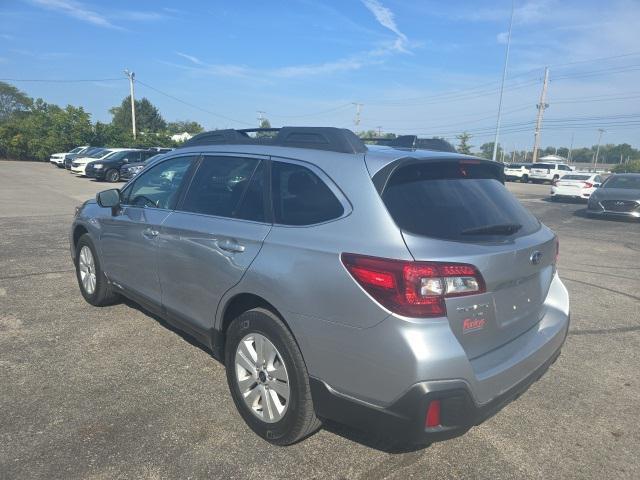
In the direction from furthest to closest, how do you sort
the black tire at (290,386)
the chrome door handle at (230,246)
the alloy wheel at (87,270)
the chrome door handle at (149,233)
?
1. the alloy wheel at (87,270)
2. the chrome door handle at (149,233)
3. the chrome door handle at (230,246)
4. the black tire at (290,386)

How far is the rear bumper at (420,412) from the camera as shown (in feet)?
6.82

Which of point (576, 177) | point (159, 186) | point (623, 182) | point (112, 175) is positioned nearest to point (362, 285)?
point (159, 186)

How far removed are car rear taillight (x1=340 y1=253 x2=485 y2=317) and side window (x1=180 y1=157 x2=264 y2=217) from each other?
4.04 ft

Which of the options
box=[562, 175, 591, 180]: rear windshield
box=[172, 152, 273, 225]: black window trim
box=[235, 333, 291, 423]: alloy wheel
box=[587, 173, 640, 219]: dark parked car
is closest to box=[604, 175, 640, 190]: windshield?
box=[587, 173, 640, 219]: dark parked car

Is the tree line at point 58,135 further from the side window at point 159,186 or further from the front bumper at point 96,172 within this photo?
the side window at point 159,186

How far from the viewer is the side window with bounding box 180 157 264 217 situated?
308cm

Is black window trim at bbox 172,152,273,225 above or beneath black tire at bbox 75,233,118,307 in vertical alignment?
above

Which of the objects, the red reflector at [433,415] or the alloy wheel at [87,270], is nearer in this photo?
the red reflector at [433,415]

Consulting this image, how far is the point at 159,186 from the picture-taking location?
393 cm

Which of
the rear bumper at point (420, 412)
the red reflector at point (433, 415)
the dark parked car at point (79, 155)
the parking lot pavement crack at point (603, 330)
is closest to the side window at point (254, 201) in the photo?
the rear bumper at point (420, 412)

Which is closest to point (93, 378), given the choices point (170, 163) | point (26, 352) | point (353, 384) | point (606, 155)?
point (26, 352)

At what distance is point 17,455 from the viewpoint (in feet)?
8.38

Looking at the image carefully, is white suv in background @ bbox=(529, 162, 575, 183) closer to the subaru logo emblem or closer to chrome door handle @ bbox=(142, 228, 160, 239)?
the subaru logo emblem

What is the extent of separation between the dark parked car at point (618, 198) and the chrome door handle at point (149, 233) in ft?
48.8
